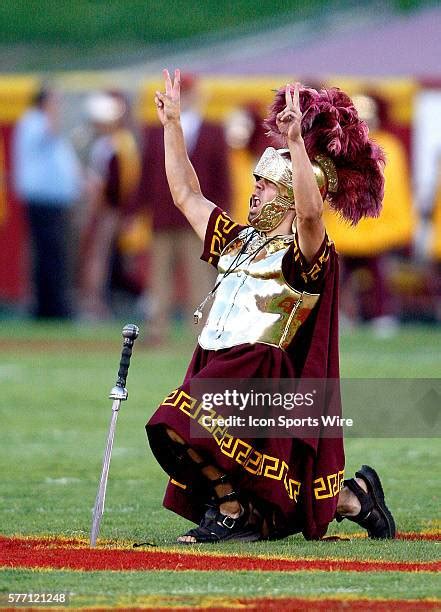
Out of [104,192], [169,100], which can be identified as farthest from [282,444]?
[104,192]

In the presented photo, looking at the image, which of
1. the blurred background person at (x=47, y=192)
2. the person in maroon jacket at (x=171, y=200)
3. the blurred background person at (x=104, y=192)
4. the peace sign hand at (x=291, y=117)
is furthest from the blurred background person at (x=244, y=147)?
the peace sign hand at (x=291, y=117)

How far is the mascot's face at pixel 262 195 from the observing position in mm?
6859

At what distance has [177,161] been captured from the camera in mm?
7281

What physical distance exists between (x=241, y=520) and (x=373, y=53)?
74.5 ft

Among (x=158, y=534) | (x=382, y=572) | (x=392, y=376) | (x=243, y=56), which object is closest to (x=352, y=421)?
(x=392, y=376)

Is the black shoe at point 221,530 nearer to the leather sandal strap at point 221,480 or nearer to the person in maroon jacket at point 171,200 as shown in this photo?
the leather sandal strap at point 221,480

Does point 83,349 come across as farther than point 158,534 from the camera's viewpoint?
A: Yes

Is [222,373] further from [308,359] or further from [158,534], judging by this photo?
[158,534]

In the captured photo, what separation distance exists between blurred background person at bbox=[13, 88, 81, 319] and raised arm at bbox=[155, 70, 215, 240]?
10.9 metres

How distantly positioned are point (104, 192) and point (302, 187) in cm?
1254

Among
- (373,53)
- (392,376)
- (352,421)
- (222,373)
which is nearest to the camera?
(222,373)

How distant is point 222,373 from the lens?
21.9 ft

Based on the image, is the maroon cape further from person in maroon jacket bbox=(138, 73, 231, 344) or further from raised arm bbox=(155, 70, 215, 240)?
person in maroon jacket bbox=(138, 73, 231, 344)

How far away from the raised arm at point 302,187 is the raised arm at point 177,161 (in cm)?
71
